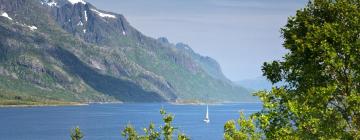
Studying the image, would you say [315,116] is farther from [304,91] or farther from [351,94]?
[304,91]

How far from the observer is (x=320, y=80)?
3675 cm

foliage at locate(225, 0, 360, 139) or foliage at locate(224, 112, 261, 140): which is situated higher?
foliage at locate(225, 0, 360, 139)

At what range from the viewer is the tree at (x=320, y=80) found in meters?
32.8

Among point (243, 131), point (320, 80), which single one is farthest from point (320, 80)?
point (243, 131)

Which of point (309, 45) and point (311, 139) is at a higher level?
point (309, 45)

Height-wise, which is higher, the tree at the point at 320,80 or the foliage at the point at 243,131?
the tree at the point at 320,80

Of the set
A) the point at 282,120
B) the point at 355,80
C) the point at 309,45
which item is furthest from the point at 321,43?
the point at 282,120

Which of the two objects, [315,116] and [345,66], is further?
[345,66]

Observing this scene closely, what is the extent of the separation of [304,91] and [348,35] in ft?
15.9

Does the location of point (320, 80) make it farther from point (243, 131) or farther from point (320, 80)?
point (243, 131)

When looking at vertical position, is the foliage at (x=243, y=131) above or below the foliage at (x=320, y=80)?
below

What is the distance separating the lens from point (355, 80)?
3522 cm

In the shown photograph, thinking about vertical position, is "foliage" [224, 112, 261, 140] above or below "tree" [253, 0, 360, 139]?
below

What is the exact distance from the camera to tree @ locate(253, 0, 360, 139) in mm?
32844
